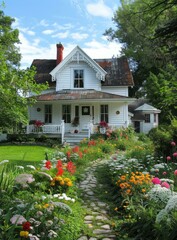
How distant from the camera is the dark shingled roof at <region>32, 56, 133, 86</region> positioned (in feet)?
79.3

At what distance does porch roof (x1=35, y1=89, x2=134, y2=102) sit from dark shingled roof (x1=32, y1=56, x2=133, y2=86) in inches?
62.2

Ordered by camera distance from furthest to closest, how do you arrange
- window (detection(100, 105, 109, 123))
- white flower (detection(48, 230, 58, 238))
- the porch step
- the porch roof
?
window (detection(100, 105, 109, 123)) < the porch roof < the porch step < white flower (detection(48, 230, 58, 238))

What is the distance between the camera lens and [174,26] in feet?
13.7

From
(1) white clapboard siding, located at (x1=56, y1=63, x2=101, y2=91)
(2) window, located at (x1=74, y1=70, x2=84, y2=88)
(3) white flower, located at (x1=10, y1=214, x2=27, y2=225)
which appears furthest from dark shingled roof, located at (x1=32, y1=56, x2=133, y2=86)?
(3) white flower, located at (x1=10, y1=214, x2=27, y2=225)

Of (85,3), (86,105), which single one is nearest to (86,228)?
(85,3)

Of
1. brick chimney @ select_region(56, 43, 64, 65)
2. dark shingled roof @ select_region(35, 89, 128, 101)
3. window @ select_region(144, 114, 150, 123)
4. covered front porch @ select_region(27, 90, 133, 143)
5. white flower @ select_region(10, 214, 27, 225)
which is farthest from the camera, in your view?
window @ select_region(144, 114, 150, 123)

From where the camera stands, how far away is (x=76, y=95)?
22547mm

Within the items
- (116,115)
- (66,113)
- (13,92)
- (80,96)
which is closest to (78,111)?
(66,113)

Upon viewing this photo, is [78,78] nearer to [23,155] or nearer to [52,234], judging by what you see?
[23,155]

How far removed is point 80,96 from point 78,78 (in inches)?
112

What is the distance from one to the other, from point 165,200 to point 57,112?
20.1m

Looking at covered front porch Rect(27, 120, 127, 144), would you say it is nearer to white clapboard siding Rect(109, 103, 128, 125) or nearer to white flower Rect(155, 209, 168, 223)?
white clapboard siding Rect(109, 103, 128, 125)

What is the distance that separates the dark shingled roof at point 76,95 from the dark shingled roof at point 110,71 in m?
1.56

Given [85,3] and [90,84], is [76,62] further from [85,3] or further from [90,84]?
[85,3]
